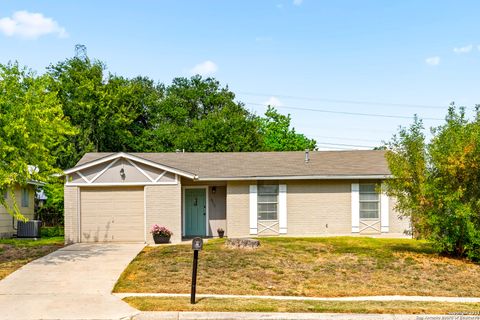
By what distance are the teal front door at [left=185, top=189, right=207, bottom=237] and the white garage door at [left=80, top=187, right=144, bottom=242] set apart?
3013 mm

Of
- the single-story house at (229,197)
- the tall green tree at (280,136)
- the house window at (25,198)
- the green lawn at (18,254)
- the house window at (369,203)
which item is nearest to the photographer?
the green lawn at (18,254)

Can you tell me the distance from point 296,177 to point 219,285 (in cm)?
1029

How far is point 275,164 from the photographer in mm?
25594

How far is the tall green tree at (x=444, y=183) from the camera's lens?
1695 cm

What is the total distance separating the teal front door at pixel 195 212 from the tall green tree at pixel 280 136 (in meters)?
24.7

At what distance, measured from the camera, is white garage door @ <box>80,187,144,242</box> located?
2258 cm

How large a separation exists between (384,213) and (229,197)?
22.3ft

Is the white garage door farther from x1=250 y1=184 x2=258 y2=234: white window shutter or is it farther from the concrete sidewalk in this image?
the concrete sidewalk

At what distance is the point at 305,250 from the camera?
1894cm

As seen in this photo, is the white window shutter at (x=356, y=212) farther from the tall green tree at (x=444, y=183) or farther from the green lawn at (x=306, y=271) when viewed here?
the tall green tree at (x=444, y=183)

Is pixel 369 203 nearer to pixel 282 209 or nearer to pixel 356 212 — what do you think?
pixel 356 212

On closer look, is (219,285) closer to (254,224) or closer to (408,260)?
(408,260)

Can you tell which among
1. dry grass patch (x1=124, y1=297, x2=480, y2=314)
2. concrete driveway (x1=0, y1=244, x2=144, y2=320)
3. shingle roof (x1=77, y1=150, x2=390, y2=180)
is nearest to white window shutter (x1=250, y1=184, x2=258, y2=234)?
shingle roof (x1=77, y1=150, x2=390, y2=180)

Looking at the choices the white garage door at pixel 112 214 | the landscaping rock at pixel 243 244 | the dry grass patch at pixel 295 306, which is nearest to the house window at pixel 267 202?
the landscaping rock at pixel 243 244
